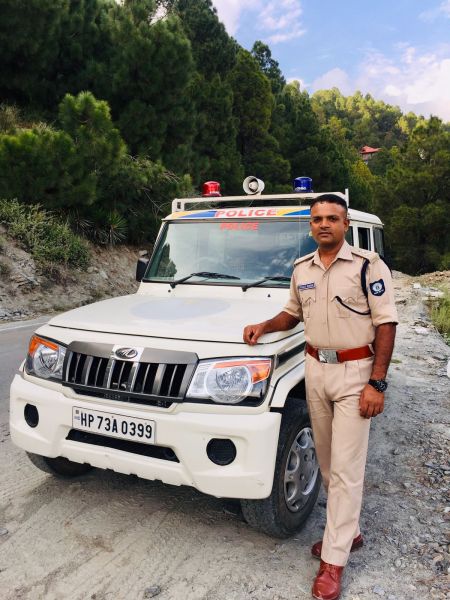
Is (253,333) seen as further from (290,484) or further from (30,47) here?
(30,47)

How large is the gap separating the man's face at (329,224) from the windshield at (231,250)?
3.69ft

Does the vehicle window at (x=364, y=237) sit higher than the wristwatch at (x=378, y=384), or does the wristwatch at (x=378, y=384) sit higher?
the vehicle window at (x=364, y=237)

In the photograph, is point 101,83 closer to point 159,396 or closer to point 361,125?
point 159,396

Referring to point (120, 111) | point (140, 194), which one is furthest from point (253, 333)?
point (120, 111)

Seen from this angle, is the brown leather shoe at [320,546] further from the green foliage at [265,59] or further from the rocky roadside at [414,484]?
the green foliage at [265,59]

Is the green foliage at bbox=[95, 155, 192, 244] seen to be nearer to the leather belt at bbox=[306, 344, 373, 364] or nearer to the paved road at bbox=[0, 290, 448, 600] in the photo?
the paved road at bbox=[0, 290, 448, 600]

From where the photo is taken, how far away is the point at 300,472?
2883mm

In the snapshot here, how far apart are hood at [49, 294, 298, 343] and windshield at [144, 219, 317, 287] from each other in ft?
1.18

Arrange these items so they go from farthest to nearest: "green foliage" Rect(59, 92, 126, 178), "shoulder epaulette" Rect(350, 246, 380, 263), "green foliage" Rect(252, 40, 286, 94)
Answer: "green foliage" Rect(252, 40, 286, 94) → "green foliage" Rect(59, 92, 126, 178) → "shoulder epaulette" Rect(350, 246, 380, 263)

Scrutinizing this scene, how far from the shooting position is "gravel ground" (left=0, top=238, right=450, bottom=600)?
2.43 metres

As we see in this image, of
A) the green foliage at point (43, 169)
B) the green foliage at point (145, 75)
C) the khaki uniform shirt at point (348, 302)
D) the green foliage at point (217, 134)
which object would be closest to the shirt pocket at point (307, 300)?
the khaki uniform shirt at point (348, 302)

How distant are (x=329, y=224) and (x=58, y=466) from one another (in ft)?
7.37

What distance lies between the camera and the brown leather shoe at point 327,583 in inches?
91.8

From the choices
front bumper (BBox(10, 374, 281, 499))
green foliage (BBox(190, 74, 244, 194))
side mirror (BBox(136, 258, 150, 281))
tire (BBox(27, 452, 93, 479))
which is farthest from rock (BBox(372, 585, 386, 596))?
green foliage (BBox(190, 74, 244, 194))
